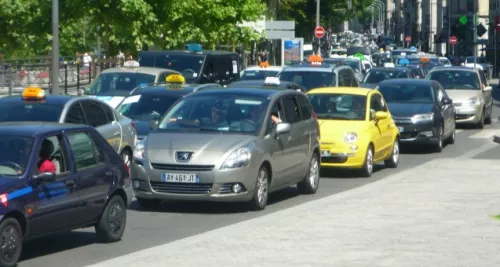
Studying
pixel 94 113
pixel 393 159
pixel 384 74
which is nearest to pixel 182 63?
pixel 384 74

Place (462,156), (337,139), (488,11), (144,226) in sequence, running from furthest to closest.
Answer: (488,11)
(462,156)
(337,139)
(144,226)

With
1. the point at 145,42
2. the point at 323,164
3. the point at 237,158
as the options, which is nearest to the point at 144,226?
the point at 237,158

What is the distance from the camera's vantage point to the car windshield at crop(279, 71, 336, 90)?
1169 inches

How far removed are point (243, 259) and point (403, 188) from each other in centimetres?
733

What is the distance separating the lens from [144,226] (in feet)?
47.8

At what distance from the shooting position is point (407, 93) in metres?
27.9

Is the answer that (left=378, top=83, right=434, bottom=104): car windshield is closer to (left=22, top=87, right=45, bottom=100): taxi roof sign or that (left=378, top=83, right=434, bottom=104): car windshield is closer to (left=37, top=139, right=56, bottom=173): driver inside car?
(left=22, top=87, right=45, bottom=100): taxi roof sign

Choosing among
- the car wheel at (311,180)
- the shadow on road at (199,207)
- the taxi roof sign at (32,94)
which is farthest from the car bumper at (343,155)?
the taxi roof sign at (32,94)

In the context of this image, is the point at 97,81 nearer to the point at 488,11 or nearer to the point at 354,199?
the point at 354,199

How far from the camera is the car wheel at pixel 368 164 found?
20.9 m

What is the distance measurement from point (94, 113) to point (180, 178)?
11.4 ft

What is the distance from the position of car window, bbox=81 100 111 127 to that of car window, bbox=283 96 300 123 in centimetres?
293

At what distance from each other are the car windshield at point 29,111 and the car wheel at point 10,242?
5.65 m

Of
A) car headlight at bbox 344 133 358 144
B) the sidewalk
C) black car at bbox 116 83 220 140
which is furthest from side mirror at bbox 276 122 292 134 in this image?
black car at bbox 116 83 220 140
